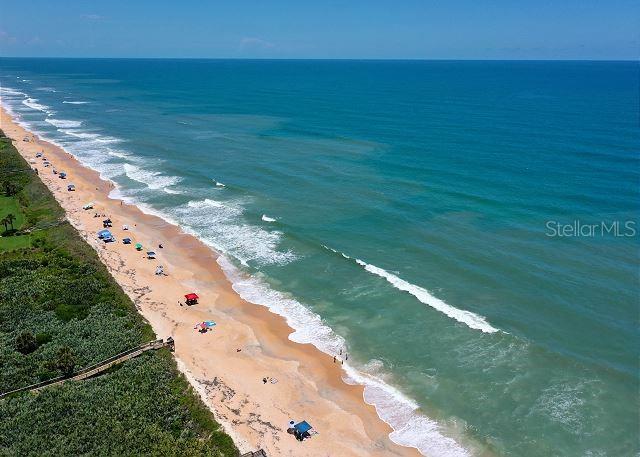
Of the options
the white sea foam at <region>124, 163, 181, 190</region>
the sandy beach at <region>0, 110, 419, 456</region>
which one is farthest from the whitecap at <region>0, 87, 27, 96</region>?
the sandy beach at <region>0, 110, 419, 456</region>

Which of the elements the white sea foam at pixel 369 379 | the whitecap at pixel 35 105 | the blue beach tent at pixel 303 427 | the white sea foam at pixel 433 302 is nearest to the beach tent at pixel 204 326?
the white sea foam at pixel 369 379

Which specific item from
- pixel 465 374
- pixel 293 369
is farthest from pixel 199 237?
pixel 465 374

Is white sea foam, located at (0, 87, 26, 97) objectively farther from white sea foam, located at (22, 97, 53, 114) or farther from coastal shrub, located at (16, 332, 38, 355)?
coastal shrub, located at (16, 332, 38, 355)

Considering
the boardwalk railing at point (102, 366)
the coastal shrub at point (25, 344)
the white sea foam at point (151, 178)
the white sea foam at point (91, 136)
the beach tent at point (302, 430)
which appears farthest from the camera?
the white sea foam at point (91, 136)

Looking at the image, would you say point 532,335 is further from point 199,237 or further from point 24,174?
point 24,174

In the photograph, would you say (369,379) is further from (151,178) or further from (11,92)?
(11,92)

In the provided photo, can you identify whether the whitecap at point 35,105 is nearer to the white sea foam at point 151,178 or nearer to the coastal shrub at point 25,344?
the white sea foam at point 151,178
